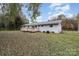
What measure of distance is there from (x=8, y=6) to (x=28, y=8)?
0.76ft

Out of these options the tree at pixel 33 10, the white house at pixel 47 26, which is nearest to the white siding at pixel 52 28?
the white house at pixel 47 26

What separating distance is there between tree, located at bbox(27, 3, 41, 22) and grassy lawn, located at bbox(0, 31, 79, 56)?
0.70ft

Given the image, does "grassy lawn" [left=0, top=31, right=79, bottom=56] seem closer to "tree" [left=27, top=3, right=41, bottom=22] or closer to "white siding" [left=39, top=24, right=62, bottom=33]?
"white siding" [left=39, top=24, right=62, bottom=33]

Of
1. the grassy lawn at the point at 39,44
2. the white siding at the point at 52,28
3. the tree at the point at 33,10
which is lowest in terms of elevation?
the grassy lawn at the point at 39,44

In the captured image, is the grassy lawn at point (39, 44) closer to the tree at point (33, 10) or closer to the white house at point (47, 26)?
the white house at point (47, 26)

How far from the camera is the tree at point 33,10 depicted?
2.09 m

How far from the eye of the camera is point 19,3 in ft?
6.87

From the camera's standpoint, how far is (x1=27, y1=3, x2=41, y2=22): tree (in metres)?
2.09

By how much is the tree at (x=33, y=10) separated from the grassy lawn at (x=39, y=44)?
0.70 ft

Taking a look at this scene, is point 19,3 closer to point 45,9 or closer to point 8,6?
point 8,6

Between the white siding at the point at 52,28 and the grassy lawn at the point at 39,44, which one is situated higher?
the white siding at the point at 52,28

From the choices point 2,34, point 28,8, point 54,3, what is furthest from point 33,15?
point 2,34

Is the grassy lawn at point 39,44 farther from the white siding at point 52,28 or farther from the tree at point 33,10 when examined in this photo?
the tree at point 33,10

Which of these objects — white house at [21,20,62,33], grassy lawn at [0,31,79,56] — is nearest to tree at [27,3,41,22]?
white house at [21,20,62,33]
